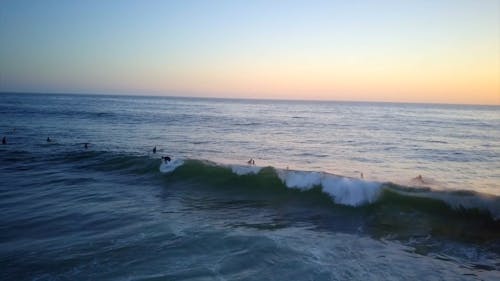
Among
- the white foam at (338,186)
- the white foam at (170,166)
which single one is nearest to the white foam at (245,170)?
the white foam at (338,186)

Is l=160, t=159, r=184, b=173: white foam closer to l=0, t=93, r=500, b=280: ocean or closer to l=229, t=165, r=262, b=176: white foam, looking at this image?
l=0, t=93, r=500, b=280: ocean

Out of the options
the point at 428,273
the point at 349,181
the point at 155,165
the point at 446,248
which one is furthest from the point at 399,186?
the point at 155,165

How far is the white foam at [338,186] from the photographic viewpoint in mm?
12688

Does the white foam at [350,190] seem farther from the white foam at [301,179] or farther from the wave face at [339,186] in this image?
the white foam at [301,179]

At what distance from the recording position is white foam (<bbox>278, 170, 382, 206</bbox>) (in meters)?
12.7

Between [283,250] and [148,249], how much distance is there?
293 cm

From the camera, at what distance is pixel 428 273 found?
7.41m

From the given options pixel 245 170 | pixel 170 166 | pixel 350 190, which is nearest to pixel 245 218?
pixel 350 190

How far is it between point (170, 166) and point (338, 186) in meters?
7.81

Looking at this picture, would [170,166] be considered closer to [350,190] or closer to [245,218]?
[245,218]

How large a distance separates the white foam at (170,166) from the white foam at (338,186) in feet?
16.2

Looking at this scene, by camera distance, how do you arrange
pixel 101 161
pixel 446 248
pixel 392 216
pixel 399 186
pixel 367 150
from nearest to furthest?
pixel 446 248, pixel 392 216, pixel 399 186, pixel 101 161, pixel 367 150

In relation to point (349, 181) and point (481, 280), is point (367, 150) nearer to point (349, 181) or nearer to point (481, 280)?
point (349, 181)

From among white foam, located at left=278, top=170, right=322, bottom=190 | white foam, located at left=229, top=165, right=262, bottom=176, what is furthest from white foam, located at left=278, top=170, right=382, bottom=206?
white foam, located at left=229, top=165, right=262, bottom=176
